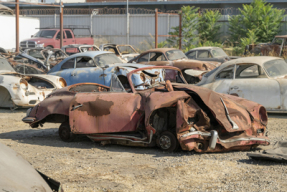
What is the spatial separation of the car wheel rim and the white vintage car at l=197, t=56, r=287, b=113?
3715mm

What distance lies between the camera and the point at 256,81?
31.3 feet

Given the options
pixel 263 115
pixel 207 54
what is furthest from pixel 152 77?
pixel 207 54

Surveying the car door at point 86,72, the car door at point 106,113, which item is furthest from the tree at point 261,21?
the car door at point 106,113

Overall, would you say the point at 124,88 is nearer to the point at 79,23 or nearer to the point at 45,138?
the point at 45,138

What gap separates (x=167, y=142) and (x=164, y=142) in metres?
0.05

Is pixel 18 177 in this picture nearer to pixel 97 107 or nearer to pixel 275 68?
pixel 97 107

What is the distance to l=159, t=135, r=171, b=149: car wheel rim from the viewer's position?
21.0ft

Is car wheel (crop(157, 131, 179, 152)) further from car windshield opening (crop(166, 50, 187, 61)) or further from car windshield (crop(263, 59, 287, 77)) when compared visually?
car windshield opening (crop(166, 50, 187, 61))

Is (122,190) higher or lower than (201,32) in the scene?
lower

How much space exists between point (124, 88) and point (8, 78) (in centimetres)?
483

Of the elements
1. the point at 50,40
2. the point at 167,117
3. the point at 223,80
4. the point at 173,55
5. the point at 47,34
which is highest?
the point at 47,34

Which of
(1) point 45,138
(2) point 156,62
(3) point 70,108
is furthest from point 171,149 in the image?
(2) point 156,62

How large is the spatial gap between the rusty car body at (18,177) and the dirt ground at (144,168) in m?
1.47

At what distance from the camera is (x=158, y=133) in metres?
6.58
